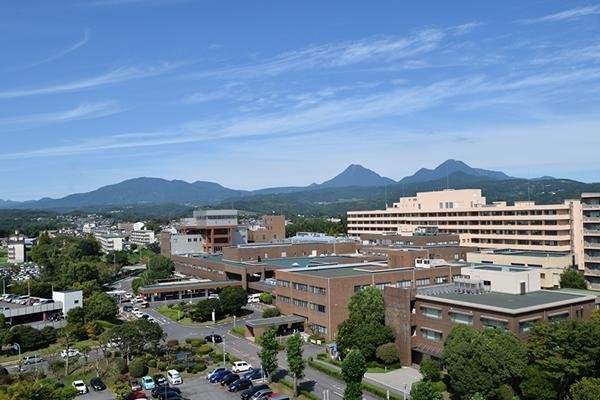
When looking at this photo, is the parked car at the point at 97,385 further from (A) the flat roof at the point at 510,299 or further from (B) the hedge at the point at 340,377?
(A) the flat roof at the point at 510,299

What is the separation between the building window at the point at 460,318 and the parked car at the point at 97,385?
20.8 meters

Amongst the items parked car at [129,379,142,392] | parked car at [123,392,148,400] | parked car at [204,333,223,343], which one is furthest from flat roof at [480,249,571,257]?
parked car at [123,392,148,400]

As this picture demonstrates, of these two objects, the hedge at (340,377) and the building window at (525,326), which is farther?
the building window at (525,326)

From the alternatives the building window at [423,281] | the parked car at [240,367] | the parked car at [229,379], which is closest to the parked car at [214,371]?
the parked car at [240,367]

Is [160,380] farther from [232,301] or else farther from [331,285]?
[232,301]

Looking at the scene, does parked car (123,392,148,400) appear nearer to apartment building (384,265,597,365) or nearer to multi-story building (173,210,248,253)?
apartment building (384,265,597,365)

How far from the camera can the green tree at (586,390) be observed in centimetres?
2181

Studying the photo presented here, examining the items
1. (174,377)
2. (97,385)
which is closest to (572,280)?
(174,377)

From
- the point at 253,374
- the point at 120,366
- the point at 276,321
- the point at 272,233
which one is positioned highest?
the point at 272,233

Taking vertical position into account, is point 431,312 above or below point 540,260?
above

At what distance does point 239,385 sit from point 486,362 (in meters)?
13.4

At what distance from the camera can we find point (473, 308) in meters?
32.0

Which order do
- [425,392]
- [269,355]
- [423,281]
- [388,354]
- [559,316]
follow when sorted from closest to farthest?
[425,392], [269,355], [559,316], [388,354], [423,281]

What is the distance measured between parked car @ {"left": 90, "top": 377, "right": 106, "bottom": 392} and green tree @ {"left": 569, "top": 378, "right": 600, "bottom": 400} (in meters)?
24.6
